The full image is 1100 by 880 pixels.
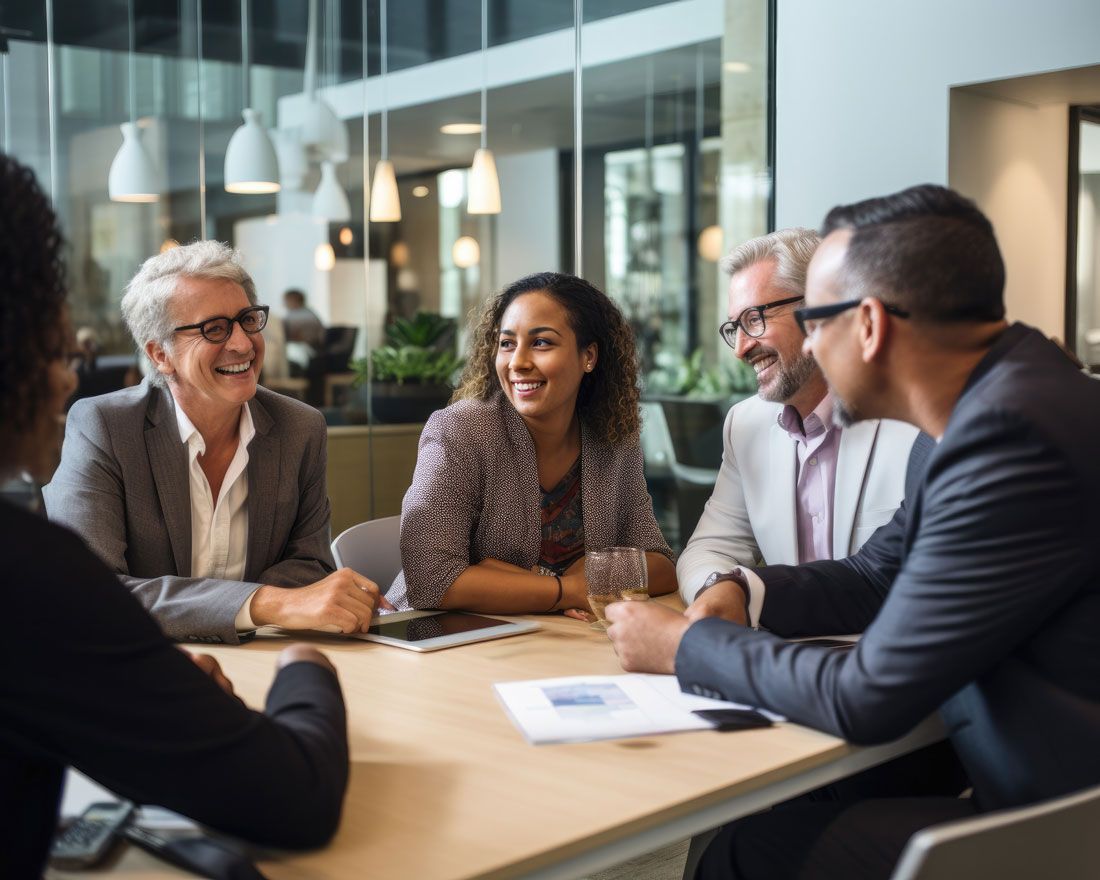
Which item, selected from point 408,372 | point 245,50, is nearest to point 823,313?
point 408,372

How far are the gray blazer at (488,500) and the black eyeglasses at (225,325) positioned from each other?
1.46 ft

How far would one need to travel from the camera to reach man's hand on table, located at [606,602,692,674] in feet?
5.90

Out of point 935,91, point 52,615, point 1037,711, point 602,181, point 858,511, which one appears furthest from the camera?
point 602,181

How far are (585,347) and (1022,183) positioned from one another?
3.27m

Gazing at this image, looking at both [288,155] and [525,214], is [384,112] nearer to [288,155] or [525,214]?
[288,155]

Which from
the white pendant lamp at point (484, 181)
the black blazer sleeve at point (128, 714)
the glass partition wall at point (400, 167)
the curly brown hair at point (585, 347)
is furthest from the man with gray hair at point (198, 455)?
the white pendant lamp at point (484, 181)

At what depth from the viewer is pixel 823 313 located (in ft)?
5.49

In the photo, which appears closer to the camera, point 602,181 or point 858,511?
point 858,511

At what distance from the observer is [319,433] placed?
270 cm

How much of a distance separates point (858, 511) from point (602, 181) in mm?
3577

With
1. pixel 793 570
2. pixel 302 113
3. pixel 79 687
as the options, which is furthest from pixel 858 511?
pixel 302 113

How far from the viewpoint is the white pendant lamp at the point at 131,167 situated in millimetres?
4699

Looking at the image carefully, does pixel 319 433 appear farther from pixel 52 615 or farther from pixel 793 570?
pixel 52 615

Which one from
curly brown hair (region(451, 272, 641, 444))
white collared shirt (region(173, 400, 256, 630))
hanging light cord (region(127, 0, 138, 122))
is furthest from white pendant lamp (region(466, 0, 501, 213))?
white collared shirt (region(173, 400, 256, 630))
